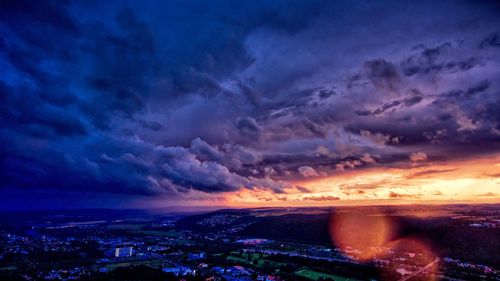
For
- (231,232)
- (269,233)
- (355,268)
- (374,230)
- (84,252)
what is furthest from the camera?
(231,232)

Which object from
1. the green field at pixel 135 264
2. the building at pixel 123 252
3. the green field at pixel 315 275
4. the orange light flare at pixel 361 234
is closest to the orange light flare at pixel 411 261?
the orange light flare at pixel 361 234

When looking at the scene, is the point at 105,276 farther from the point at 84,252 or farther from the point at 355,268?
the point at 355,268

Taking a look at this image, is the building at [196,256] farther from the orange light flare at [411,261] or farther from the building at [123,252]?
the orange light flare at [411,261]

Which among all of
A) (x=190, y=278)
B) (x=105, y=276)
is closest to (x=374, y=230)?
(x=190, y=278)

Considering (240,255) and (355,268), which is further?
(240,255)

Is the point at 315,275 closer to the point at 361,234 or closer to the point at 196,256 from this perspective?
the point at 196,256

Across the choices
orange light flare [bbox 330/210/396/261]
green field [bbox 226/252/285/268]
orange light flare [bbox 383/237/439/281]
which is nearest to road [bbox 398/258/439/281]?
orange light flare [bbox 383/237/439/281]
